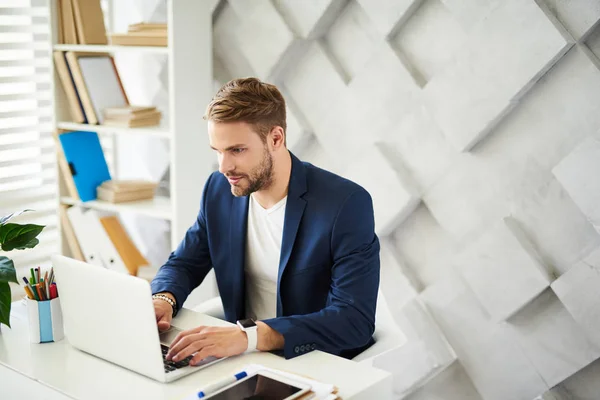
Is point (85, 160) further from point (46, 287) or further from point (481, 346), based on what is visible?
point (481, 346)

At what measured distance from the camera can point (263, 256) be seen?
210 centimetres

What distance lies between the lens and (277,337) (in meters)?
1.65

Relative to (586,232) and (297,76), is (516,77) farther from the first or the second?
(297,76)

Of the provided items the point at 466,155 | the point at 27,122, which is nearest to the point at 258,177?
the point at 466,155

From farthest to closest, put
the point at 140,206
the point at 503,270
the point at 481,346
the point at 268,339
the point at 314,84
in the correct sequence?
the point at 140,206
the point at 314,84
the point at 481,346
the point at 503,270
the point at 268,339

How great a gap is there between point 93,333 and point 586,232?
1.47 meters

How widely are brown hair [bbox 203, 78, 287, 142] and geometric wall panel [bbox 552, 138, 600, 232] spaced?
2.86ft

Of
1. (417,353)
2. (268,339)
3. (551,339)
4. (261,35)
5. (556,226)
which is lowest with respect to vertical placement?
(551,339)

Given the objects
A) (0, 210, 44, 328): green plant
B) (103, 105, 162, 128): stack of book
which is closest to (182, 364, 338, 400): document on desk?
(0, 210, 44, 328): green plant

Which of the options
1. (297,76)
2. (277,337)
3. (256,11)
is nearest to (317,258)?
(277,337)

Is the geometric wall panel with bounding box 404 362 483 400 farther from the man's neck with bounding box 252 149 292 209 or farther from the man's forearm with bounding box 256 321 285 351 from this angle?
the man's forearm with bounding box 256 321 285 351

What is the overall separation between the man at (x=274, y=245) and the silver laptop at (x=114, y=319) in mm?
121

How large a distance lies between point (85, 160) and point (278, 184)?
1.41 meters

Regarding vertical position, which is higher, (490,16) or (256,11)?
(256,11)
